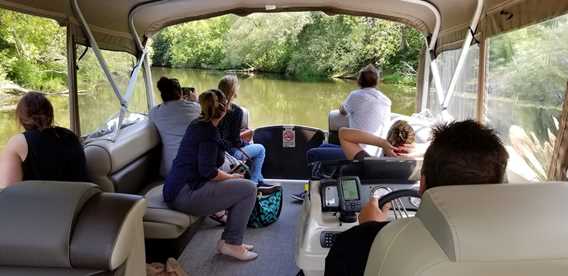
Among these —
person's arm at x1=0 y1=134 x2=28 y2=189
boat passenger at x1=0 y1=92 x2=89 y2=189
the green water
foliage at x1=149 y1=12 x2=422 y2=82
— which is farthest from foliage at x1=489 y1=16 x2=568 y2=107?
foliage at x1=149 y1=12 x2=422 y2=82

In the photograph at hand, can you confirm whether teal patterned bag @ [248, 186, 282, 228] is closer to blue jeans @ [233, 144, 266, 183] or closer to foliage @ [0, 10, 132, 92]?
blue jeans @ [233, 144, 266, 183]

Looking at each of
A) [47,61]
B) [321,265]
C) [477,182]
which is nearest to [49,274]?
[321,265]

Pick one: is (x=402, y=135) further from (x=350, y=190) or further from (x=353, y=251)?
(x=353, y=251)

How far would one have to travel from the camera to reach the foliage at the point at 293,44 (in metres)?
18.2

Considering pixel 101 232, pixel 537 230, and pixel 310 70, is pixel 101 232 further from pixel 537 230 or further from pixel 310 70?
pixel 310 70

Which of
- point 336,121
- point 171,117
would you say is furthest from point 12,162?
point 336,121

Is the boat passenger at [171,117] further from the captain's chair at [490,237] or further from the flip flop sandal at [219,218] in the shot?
the captain's chair at [490,237]

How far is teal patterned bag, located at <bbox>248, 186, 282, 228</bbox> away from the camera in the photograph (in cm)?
389

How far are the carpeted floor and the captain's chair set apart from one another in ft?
7.37

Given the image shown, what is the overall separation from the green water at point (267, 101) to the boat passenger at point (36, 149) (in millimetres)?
432

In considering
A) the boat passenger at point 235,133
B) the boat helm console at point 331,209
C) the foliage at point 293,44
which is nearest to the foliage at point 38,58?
the boat passenger at point 235,133

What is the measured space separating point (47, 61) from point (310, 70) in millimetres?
16972

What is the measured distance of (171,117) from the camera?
414cm

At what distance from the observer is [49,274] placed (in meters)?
1.46
